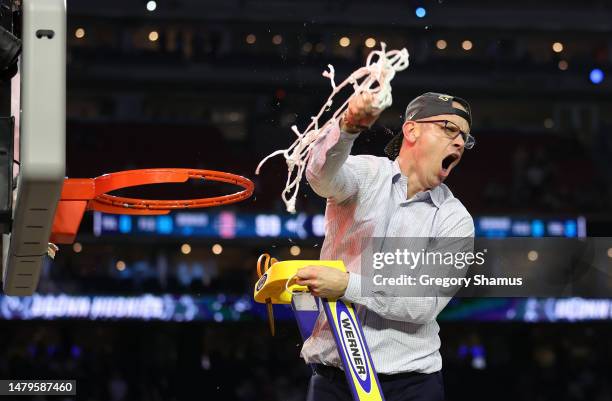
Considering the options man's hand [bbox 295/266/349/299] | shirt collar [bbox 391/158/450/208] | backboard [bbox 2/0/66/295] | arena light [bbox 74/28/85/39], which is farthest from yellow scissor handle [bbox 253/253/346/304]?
arena light [bbox 74/28/85/39]

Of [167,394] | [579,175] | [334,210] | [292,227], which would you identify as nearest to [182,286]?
[167,394]

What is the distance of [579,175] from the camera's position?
5.04 metres

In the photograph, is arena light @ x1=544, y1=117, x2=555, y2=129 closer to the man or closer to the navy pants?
the man

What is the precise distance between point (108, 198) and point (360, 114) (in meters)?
0.61

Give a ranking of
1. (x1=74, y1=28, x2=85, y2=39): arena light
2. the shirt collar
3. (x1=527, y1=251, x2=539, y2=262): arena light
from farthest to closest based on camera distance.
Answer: (x1=74, y1=28, x2=85, y2=39): arena light, (x1=527, y1=251, x2=539, y2=262): arena light, the shirt collar

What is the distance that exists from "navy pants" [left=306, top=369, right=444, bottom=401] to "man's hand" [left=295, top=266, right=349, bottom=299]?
178 mm

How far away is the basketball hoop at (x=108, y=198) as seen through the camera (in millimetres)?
2074

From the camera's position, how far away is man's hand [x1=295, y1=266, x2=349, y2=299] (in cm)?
230

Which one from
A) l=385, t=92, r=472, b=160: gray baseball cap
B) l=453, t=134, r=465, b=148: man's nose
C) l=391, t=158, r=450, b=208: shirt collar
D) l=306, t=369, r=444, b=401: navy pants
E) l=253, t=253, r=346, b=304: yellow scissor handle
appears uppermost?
l=385, t=92, r=472, b=160: gray baseball cap

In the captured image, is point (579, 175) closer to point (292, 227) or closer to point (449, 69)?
point (449, 69)

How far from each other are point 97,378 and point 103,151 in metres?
0.98

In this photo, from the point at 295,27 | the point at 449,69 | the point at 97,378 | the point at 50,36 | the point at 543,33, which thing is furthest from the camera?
the point at 97,378

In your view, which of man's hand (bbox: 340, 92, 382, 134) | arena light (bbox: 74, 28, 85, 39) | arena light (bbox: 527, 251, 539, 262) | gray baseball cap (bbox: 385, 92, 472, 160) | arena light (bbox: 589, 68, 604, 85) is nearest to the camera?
man's hand (bbox: 340, 92, 382, 134)

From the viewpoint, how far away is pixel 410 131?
2764 millimetres
